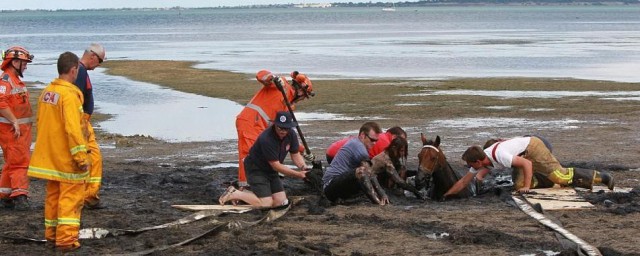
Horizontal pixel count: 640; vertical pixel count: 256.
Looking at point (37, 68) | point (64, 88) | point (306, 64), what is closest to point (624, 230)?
point (64, 88)

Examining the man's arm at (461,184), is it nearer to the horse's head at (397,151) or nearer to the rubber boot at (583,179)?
the horse's head at (397,151)

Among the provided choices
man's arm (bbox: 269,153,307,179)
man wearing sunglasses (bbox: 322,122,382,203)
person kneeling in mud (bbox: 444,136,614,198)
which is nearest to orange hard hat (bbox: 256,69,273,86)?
man wearing sunglasses (bbox: 322,122,382,203)

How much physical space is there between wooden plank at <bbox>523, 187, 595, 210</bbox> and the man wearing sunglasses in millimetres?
1813

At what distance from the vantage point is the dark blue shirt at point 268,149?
11.6m

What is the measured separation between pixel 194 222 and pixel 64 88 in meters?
2.30

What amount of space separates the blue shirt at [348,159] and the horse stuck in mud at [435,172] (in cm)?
64

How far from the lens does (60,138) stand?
925 centimetres

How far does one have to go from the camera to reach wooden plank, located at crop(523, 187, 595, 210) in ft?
37.2

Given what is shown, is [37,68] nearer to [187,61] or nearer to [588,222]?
[187,61]

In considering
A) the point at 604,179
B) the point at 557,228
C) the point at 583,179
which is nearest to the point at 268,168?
the point at 557,228

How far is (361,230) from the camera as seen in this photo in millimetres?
10328

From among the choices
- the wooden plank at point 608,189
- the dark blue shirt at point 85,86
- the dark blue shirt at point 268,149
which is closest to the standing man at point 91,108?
the dark blue shirt at point 85,86

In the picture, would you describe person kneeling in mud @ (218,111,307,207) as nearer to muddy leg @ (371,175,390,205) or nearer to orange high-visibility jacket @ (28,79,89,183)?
muddy leg @ (371,175,390,205)

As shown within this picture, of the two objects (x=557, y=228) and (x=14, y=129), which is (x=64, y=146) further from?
(x=557, y=228)
